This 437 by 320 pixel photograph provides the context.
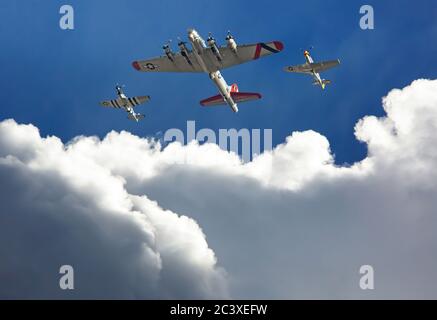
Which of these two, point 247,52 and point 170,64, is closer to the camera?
point 247,52

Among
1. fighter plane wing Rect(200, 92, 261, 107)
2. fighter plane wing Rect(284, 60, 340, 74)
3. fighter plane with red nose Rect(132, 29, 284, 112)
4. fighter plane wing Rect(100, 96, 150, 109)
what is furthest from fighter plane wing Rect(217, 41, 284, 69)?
fighter plane wing Rect(100, 96, 150, 109)

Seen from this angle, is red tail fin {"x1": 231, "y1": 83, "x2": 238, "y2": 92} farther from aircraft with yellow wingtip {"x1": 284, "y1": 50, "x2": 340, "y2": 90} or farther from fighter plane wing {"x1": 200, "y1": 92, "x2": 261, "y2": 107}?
aircraft with yellow wingtip {"x1": 284, "y1": 50, "x2": 340, "y2": 90}

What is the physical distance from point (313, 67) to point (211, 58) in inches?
1095

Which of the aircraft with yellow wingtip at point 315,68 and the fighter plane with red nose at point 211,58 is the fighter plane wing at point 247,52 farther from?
the aircraft with yellow wingtip at point 315,68

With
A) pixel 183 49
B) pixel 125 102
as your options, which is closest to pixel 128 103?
pixel 125 102

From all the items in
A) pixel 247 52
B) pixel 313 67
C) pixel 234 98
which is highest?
pixel 313 67

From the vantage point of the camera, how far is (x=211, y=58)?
104188mm

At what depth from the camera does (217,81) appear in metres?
111

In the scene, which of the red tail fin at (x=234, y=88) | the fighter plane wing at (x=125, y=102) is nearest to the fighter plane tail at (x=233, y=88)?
the red tail fin at (x=234, y=88)

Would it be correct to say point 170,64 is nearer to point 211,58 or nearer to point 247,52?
point 211,58

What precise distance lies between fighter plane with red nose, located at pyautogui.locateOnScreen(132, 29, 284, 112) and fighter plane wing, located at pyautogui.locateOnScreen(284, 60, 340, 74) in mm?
15673
